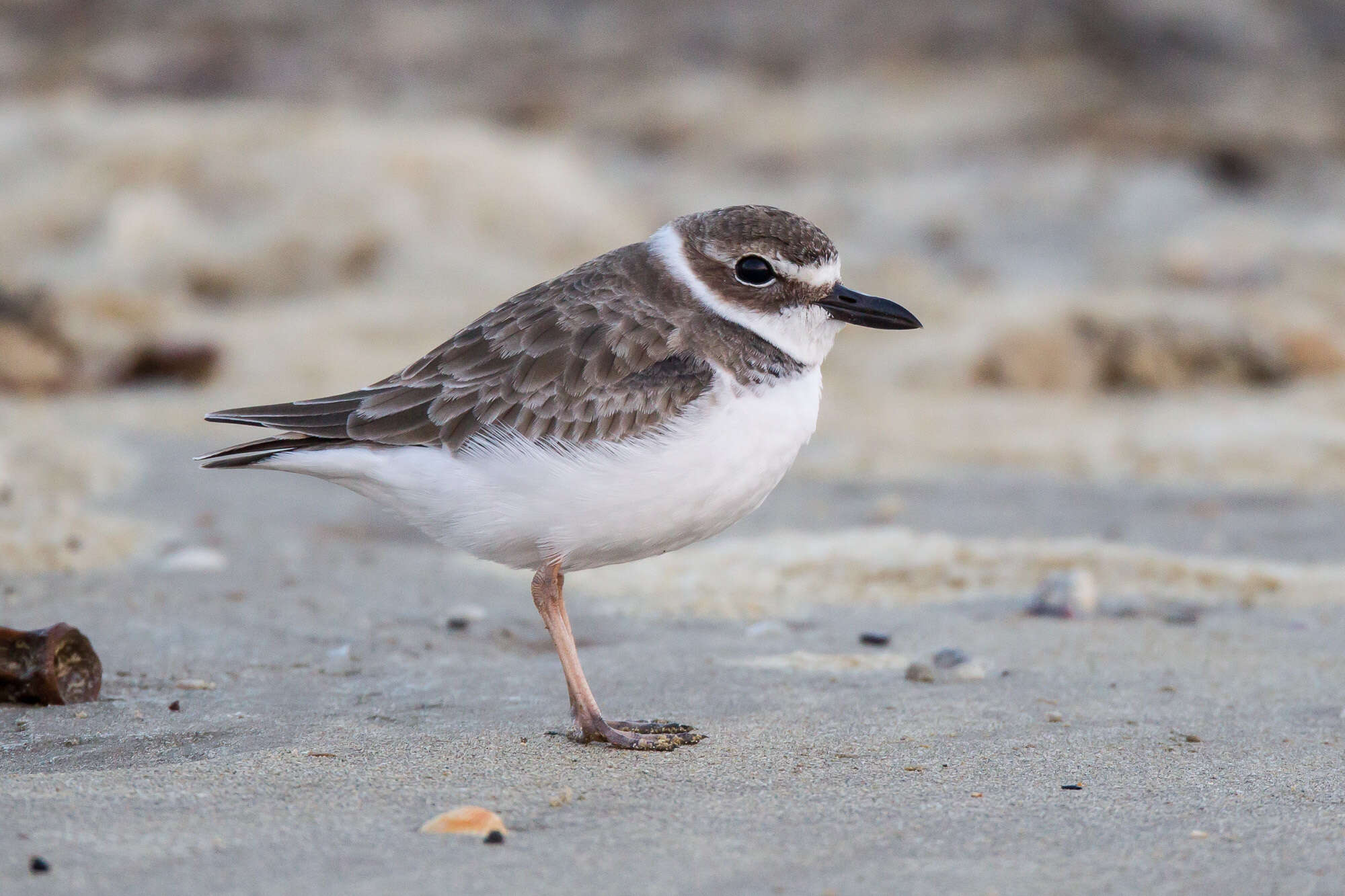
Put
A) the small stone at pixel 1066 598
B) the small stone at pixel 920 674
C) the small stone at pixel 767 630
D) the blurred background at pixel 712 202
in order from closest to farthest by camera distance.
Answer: the small stone at pixel 920 674, the small stone at pixel 767 630, the small stone at pixel 1066 598, the blurred background at pixel 712 202

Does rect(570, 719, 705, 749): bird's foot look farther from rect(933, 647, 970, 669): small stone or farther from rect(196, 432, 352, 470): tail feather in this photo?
rect(196, 432, 352, 470): tail feather

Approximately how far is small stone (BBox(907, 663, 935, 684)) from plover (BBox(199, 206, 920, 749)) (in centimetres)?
82

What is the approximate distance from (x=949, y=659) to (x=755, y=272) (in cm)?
134

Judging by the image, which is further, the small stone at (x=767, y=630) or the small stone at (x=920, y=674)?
the small stone at (x=767, y=630)

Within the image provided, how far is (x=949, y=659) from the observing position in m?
4.55

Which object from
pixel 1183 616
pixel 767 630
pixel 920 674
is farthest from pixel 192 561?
pixel 1183 616

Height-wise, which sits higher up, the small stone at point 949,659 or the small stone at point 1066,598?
the small stone at point 1066,598

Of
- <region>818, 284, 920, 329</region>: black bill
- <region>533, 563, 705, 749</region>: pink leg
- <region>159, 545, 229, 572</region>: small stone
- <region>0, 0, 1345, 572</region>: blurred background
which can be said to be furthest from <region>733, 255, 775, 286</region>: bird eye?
<region>0, 0, 1345, 572</region>: blurred background

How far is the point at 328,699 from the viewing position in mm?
4195

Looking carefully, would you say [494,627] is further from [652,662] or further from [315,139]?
[315,139]

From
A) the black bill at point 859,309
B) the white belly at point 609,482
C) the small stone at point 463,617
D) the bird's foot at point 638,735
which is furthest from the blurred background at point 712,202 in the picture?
the black bill at point 859,309

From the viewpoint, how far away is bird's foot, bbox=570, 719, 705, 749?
3809mm

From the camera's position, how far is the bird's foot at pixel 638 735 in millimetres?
3809

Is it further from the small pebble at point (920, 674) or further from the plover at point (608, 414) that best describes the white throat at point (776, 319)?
the small pebble at point (920, 674)
